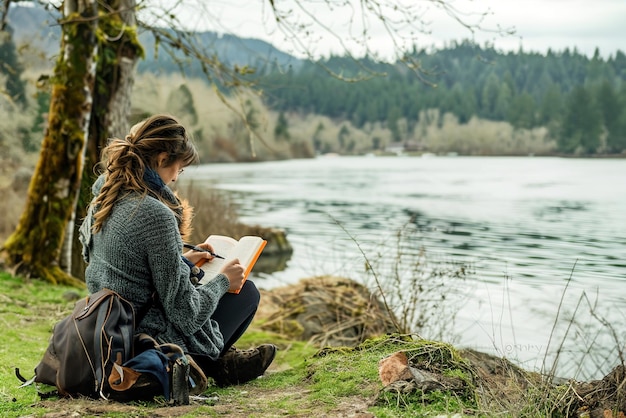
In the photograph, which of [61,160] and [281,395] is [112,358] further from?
[61,160]

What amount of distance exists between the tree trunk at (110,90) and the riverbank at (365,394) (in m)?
3.83

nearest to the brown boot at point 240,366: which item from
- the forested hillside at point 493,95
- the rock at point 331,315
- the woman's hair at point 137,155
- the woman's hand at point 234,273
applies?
the woman's hand at point 234,273

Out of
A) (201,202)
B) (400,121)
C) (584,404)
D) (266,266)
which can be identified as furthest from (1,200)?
(400,121)

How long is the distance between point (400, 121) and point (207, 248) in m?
81.9

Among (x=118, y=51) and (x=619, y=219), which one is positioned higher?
(x=118, y=51)

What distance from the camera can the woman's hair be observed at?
11.1ft

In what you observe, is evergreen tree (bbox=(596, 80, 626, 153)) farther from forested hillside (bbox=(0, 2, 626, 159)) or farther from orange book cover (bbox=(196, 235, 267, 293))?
orange book cover (bbox=(196, 235, 267, 293))

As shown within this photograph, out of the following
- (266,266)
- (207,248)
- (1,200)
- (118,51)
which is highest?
→ (118,51)

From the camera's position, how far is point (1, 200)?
51.1 feet

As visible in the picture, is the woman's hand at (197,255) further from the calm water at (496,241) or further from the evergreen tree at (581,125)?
the evergreen tree at (581,125)

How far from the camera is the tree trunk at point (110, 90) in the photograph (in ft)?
27.1

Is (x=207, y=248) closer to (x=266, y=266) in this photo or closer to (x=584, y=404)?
(x=584, y=404)

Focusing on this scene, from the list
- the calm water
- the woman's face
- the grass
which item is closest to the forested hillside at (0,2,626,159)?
the calm water

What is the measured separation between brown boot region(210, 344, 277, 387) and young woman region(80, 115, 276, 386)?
332 millimetres
